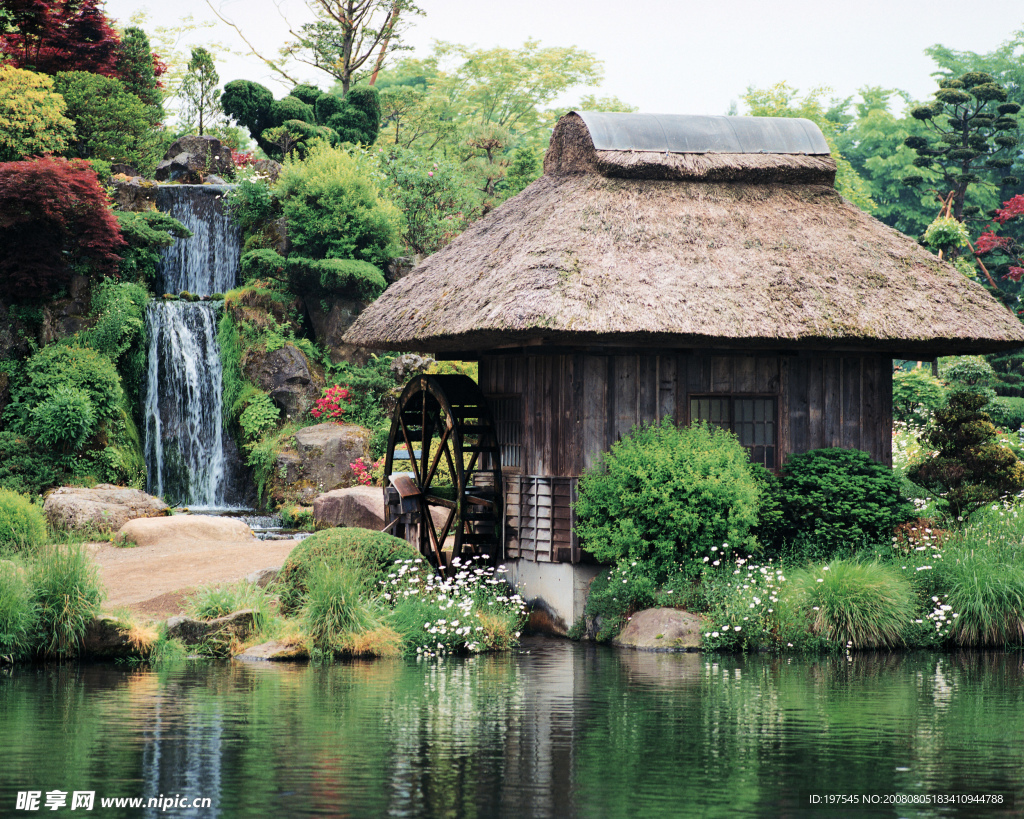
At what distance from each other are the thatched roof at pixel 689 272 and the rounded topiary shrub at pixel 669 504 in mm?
1346

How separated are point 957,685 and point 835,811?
4733 mm

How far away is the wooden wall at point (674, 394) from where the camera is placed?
14.4m

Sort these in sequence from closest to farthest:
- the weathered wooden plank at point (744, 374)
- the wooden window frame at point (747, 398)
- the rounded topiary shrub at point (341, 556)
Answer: the rounded topiary shrub at point (341, 556), the wooden window frame at point (747, 398), the weathered wooden plank at point (744, 374)

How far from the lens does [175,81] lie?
44.9 metres

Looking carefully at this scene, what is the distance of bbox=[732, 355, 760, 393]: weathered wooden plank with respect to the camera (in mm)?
14961

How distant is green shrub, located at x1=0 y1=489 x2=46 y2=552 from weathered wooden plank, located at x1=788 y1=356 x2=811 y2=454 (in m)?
10.1

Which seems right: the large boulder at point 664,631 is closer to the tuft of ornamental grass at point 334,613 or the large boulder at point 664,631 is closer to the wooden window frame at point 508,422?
the tuft of ornamental grass at point 334,613

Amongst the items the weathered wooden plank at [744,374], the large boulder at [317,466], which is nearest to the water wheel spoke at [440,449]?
the weathered wooden plank at [744,374]

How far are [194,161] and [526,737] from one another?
25915 mm

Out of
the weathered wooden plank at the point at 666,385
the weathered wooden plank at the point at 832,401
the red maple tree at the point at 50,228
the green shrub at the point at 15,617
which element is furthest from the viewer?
the red maple tree at the point at 50,228

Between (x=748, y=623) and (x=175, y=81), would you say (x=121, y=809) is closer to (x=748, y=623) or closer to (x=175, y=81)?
(x=748, y=623)

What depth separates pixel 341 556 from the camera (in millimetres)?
13555

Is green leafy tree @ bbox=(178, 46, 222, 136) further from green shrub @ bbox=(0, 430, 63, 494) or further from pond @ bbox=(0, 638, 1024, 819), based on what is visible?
pond @ bbox=(0, 638, 1024, 819)

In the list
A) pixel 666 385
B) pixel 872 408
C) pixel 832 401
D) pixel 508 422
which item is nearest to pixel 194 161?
pixel 508 422
